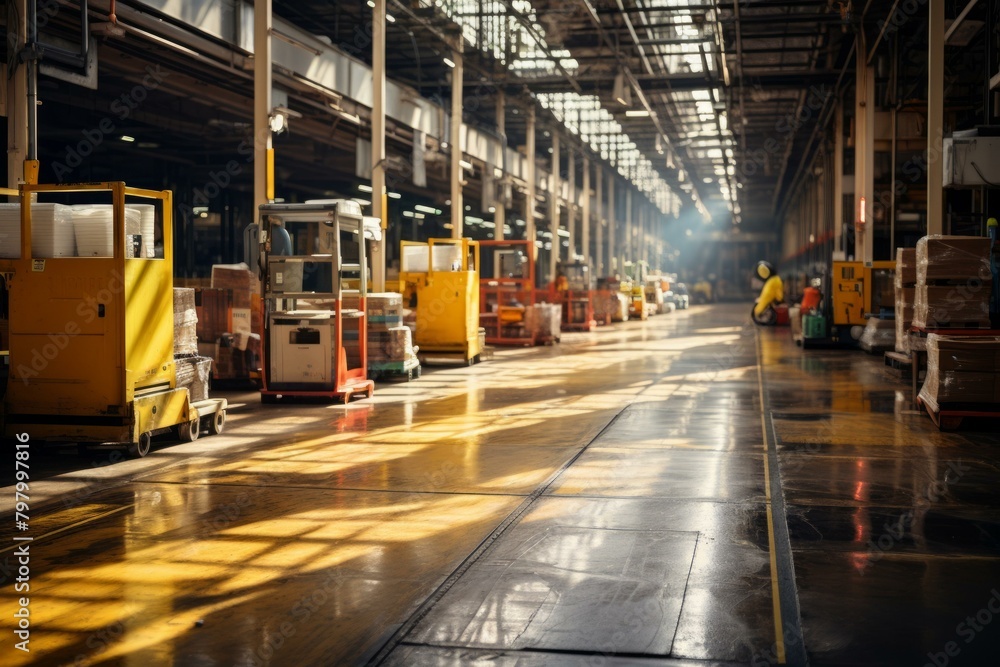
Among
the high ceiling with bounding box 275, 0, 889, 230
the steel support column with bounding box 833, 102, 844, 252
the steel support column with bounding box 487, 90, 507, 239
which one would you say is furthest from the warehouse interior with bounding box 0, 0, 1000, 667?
the steel support column with bounding box 487, 90, 507, 239

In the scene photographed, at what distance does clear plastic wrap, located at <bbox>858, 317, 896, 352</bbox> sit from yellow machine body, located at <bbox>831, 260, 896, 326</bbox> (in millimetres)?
294

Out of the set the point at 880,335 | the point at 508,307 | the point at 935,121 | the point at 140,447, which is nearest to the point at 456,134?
the point at 508,307

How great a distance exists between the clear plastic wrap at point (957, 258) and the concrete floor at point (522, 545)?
68.5 inches

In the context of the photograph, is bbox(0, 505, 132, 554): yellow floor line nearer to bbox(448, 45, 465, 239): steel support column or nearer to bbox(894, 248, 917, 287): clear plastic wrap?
bbox(894, 248, 917, 287): clear plastic wrap

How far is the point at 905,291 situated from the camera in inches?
529

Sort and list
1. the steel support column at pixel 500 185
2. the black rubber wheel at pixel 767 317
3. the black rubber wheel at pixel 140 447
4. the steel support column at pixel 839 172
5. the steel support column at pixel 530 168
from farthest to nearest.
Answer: the black rubber wheel at pixel 767 317, the steel support column at pixel 530 168, the steel support column at pixel 500 185, the steel support column at pixel 839 172, the black rubber wheel at pixel 140 447

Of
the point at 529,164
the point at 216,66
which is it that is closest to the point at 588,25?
the point at 529,164

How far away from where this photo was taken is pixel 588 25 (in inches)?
988

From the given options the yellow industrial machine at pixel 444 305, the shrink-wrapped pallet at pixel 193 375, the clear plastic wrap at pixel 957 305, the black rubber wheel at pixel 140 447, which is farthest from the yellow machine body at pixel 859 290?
the black rubber wheel at pixel 140 447

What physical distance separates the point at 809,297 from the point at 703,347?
4441 millimetres

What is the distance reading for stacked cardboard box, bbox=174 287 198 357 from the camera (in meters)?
9.53

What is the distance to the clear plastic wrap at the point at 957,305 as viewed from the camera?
1076cm

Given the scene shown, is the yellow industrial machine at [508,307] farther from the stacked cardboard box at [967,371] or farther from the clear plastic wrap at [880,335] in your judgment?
the stacked cardboard box at [967,371]

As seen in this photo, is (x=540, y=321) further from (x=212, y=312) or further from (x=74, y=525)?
(x=74, y=525)
